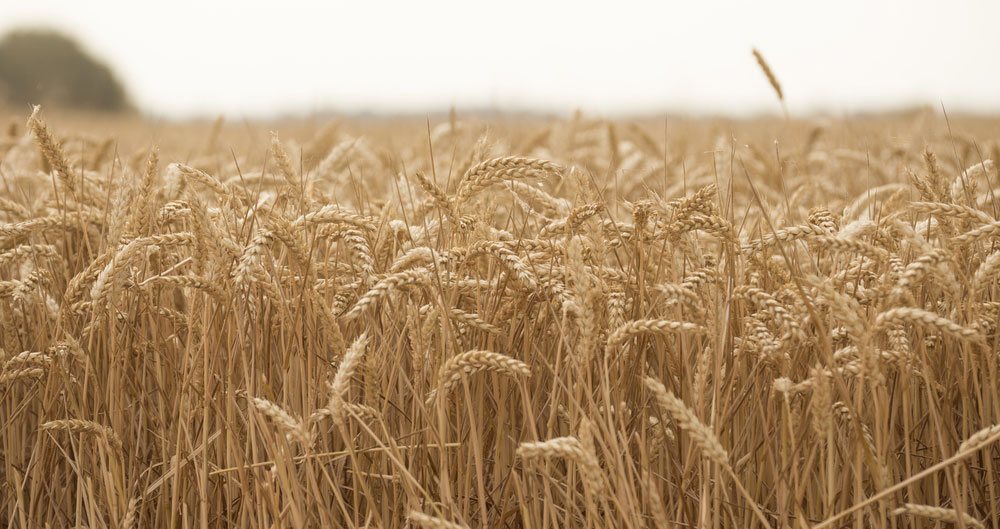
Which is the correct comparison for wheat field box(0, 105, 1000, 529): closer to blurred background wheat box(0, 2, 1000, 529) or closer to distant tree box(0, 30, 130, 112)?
blurred background wheat box(0, 2, 1000, 529)

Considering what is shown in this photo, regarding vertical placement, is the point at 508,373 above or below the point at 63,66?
below

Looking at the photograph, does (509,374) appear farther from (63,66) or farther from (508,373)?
(63,66)

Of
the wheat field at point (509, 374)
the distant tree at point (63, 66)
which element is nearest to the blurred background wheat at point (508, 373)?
the wheat field at point (509, 374)

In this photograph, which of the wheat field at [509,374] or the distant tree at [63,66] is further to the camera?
the distant tree at [63,66]

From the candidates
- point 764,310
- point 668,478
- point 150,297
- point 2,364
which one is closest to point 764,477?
point 668,478

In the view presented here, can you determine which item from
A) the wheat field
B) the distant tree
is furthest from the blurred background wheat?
the distant tree

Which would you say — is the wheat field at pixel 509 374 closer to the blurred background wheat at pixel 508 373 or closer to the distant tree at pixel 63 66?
the blurred background wheat at pixel 508 373

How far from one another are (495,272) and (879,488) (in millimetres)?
816

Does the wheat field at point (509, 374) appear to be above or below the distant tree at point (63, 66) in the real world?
below

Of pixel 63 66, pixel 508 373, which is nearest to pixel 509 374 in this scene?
pixel 508 373

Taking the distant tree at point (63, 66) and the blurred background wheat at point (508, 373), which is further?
the distant tree at point (63, 66)

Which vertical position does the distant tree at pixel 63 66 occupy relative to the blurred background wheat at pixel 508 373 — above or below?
above

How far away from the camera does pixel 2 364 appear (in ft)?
5.38

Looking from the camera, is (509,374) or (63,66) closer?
(509,374)
